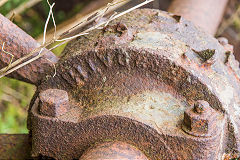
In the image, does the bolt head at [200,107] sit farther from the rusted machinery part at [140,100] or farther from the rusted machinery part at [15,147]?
the rusted machinery part at [15,147]

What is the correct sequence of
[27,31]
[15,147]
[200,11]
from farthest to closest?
[27,31] < [200,11] < [15,147]

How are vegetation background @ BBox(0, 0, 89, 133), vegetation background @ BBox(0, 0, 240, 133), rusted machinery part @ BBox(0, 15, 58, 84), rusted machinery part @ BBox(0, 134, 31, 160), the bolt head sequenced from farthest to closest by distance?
vegetation background @ BBox(0, 0, 89, 133)
vegetation background @ BBox(0, 0, 240, 133)
rusted machinery part @ BBox(0, 134, 31, 160)
rusted machinery part @ BBox(0, 15, 58, 84)
the bolt head

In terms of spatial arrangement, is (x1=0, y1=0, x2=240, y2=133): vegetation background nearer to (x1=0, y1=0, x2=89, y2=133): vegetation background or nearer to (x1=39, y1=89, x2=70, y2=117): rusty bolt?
(x1=0, y1=0, x2=89, y2=133): vegetation background

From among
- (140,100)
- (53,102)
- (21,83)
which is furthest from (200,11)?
(21,83)

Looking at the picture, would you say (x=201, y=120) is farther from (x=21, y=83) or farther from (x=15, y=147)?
(x=21, y=83)

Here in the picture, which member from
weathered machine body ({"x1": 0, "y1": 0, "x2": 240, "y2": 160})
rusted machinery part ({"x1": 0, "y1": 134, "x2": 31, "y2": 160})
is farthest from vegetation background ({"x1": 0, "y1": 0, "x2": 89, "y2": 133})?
weathered machine body ({"x1": 0, "y1": 0, "x2": 240, "y2": 160})

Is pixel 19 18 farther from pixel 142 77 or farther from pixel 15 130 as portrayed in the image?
pixel 142 77
